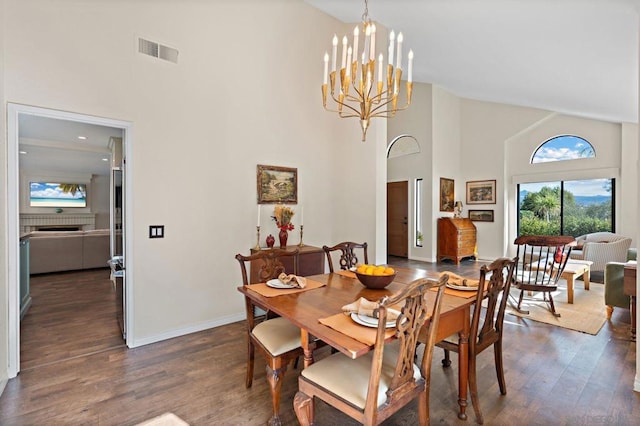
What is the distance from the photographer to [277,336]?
1.95 metres

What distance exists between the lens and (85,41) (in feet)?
8.60

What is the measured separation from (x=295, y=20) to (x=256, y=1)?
0.59m

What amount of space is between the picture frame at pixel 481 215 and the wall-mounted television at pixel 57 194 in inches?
460

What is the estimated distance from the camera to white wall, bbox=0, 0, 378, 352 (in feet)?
8.45

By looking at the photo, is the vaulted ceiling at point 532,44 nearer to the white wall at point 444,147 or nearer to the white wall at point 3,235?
the white wall at point 444,147

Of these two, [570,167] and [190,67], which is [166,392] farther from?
[570,167]

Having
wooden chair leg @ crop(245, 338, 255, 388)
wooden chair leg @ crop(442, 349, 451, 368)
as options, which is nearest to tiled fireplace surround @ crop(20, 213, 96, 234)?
wooden chair leg @ crop(245, 338, 255, 388)

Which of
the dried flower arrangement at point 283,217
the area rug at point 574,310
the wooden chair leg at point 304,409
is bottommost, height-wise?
the area rug at point 574,310

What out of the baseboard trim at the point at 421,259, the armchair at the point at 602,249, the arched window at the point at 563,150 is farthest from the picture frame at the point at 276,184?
the arched window at the point at 563,150

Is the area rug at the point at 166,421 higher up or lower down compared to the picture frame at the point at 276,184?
lower down

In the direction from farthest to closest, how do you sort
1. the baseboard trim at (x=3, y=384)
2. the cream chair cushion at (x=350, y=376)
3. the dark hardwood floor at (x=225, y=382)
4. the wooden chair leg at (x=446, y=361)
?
the wooden chair leg at (x=446, y=361), the baseboard trim at (x=3, y=384), the dark hardwood floor at (x=225, y=382), the cream chair cushion at (x=350, y=376)

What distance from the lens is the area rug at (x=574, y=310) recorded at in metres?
3.39

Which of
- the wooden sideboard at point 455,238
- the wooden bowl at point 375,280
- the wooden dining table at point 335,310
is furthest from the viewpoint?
the wooden sideboard at point 455,238

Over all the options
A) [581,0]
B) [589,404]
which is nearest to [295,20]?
[581,0]
